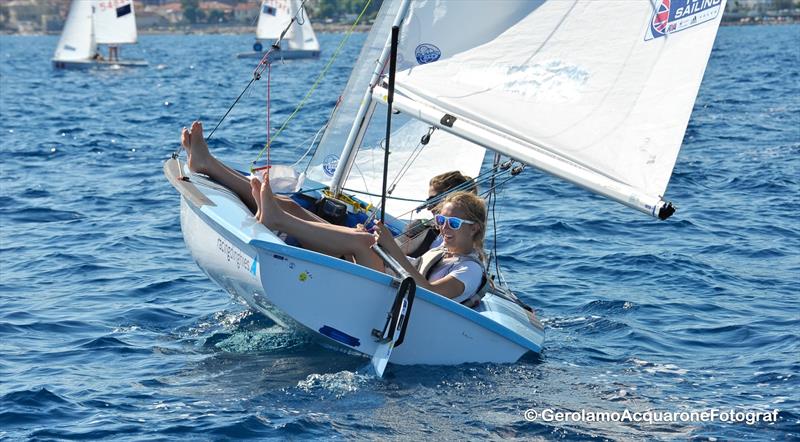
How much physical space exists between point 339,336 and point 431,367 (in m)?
0.57

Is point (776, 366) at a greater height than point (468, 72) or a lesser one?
lesser

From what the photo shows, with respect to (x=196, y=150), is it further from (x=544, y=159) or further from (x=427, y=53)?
(x=544, y=159)

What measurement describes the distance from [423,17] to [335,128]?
55.3 inches

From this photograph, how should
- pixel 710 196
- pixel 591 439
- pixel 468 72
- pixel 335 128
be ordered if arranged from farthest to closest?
pixel 710 196
pixel 335 128
pixel 468 72
pixel 591 439

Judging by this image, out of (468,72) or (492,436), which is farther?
(468,72)

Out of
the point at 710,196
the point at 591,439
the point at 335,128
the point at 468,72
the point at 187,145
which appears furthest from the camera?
the point at 710,196

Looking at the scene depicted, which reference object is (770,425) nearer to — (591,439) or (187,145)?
(591,439)

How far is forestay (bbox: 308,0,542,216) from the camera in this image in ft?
23.2

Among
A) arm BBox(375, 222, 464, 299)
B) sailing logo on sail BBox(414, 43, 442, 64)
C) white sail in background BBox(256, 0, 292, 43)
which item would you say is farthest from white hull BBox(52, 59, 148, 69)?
arm BBox(375, 222, 464, 299)

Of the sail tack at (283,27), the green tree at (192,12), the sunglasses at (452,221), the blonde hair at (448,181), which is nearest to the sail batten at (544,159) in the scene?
the sunglasses at (452,221)

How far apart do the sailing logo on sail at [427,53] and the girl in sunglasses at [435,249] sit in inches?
38.5

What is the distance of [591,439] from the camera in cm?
560

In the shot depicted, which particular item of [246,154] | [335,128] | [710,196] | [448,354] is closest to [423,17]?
[335,128]

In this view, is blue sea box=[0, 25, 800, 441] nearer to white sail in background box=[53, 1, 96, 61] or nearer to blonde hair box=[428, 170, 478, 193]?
blonde hair box=[428, 170, 478, 193]
